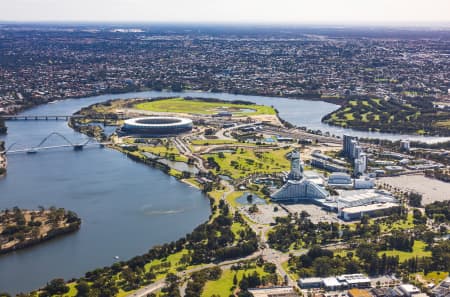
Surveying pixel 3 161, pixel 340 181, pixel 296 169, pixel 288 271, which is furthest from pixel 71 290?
pixel 3 161

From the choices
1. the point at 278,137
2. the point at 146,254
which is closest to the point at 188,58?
the point at 278,137

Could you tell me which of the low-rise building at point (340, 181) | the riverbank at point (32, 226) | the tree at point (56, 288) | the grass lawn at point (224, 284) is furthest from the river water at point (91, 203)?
the low-rise building at point (340, 181)

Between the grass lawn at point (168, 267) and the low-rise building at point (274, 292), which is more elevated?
the low-rise building at point (274, 292)

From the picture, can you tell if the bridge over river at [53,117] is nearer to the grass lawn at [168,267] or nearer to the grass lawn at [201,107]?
the grass lawn at [201,107]

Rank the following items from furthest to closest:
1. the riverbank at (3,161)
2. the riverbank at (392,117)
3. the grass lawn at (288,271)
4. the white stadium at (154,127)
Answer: the riverbank at (392,117) → the white stadium at (154,127) → the riverbank at (3,161) → the grass lawn at (288,271)

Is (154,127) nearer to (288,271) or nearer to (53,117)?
(53,117)

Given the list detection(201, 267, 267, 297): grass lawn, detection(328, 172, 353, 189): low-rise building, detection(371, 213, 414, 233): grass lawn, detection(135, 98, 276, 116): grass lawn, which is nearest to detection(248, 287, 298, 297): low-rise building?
detection(201, 267, 267, 297): grass lawn

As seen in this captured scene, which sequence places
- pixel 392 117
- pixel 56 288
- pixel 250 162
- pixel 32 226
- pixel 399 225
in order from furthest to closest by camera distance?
pixel 392 117, pixel 250 162, pixel 399 225, pixel 32 226, pixel 56 288

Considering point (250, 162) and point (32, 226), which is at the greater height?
point (250, 162)
